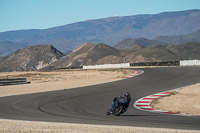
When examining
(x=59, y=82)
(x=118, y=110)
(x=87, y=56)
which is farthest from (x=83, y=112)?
(x=87, y=56)

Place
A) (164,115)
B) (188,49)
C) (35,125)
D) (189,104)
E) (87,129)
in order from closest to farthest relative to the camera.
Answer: (87,129)
(35,125)
(164,115)
(189,104)
(188,49)

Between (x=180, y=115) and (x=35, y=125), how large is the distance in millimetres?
6118

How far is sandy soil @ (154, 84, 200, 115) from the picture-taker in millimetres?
19611

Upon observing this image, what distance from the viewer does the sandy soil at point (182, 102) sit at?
1961 cm

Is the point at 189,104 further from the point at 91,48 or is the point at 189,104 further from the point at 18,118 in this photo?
the point at 91,48

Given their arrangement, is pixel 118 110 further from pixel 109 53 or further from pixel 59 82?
pixel 109 53

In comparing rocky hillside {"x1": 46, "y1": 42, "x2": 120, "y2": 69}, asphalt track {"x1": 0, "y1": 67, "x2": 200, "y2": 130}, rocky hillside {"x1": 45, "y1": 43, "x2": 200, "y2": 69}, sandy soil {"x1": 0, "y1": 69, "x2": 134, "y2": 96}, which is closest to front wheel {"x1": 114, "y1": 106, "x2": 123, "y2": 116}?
asphalt track {"x1": 0, "y1": 67, "x2": 200, "y2": 130}

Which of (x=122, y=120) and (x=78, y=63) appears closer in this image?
(x=122, y=120)

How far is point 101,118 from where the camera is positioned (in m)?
16.9

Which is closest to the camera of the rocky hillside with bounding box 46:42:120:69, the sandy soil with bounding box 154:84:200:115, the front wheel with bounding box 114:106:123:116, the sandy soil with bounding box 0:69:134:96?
the front wheel with bounding box 114:106:123:116

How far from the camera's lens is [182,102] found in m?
22.1

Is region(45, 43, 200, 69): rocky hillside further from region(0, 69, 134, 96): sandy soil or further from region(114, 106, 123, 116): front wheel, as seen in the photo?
region(114, 106, 123, 116): front wheel

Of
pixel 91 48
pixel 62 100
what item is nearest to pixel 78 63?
pixel 91 48

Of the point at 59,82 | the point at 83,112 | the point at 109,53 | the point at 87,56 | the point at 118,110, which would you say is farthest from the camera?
the point at 109,53
